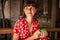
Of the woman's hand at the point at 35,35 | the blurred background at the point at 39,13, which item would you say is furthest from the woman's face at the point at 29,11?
the blurred background at the point at 39,13

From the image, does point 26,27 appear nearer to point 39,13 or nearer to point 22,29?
point 22,29

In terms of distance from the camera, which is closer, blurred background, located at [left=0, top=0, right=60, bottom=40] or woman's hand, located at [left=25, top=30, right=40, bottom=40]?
woman's hand, located at [left=25, top=30, right=40, bottom=40]

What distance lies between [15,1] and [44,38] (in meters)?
1.92

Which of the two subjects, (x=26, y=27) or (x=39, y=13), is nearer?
(x=26, y=27)

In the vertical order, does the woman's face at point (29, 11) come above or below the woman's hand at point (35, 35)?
above

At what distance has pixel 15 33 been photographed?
1.19m

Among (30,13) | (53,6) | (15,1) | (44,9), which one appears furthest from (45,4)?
(30,13)

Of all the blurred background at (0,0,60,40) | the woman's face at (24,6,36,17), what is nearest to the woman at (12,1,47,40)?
the woman's face at (24,6,36,17)

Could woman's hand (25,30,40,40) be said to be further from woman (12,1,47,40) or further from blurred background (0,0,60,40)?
blurred background (0,0,60,40)

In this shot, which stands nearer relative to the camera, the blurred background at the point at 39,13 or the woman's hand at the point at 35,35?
the woman's hand at the point at 35,35

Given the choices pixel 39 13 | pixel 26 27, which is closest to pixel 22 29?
pixel 26 27

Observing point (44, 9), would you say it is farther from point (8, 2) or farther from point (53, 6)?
point (8, 2)

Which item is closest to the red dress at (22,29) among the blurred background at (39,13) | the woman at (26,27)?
the woman at (26,27)

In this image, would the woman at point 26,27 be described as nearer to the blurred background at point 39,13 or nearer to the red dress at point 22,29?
the red dress at point 22,29
